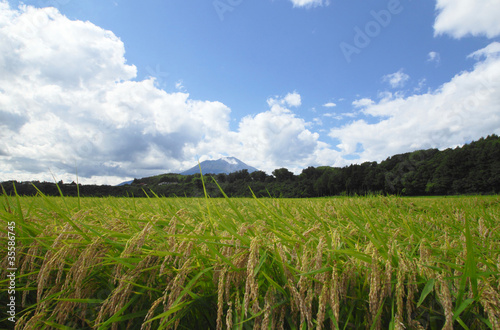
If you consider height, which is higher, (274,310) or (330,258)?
(330,258)

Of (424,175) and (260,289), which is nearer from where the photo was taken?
(260,289)

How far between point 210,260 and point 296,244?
2.26ft

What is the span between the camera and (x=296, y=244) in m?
1.94

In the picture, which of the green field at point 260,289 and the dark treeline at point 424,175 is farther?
the dark treeline at point 424,175

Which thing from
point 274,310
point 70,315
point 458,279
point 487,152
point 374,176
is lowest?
point 70,315

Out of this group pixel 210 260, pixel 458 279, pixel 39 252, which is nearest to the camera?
pixel 458 279

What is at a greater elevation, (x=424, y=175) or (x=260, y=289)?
(x=424, y=175)

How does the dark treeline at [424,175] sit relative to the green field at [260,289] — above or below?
above

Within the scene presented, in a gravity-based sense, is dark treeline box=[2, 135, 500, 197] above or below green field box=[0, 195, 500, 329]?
above

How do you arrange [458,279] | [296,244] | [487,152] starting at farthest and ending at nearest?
[487,152] < [296,244] < [458,279]

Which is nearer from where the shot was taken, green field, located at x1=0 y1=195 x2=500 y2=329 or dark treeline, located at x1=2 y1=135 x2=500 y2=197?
green field, located at x1=0 y1=195 x2=500 y2=329

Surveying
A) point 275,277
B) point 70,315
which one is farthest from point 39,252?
point 275,277

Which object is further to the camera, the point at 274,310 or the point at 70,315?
the point at 70,315

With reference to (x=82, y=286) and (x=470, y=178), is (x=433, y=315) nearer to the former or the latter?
(x=82, y=286)
